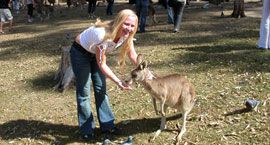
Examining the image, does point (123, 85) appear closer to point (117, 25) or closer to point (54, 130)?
point (117, 25)

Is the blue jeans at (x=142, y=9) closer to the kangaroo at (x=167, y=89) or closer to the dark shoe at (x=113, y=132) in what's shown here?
the dark shoe at (x=113, y=132)

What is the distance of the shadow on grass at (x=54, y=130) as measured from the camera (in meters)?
5.96

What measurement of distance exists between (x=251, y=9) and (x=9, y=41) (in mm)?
10587

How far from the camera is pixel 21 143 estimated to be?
611 centimetres

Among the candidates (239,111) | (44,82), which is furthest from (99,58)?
(44,82)

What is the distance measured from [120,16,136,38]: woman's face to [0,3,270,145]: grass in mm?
1526

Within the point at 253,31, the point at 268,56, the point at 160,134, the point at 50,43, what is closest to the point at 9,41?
the point at 50,43

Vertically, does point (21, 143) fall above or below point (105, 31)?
below

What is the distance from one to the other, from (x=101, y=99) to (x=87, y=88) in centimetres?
28

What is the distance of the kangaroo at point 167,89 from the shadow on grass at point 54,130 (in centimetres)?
65

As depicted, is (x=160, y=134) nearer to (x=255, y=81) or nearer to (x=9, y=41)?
(x=255, y=81)

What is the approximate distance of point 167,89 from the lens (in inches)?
207

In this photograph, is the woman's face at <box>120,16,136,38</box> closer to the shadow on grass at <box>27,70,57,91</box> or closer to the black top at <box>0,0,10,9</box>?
the shadow on grass at <box>27,70,57,91</box>

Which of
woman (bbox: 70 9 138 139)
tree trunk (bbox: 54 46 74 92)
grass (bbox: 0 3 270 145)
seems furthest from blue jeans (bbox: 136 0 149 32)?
woman (bbox: 70 9 138 139)
